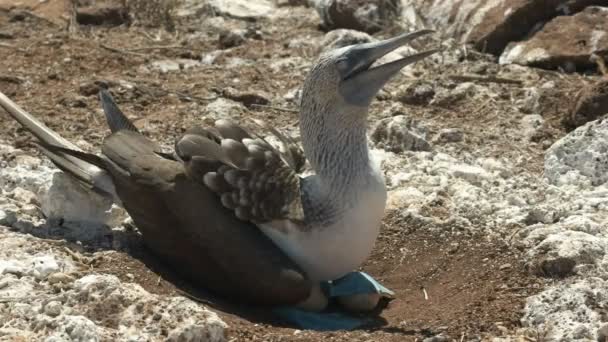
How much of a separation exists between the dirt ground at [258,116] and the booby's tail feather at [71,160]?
0.40m

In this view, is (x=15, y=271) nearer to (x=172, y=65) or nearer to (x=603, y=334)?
(x=603, y=334)

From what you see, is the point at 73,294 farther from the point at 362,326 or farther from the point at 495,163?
the point at 495,163

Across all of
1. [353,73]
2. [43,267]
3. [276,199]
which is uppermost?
[353,73]

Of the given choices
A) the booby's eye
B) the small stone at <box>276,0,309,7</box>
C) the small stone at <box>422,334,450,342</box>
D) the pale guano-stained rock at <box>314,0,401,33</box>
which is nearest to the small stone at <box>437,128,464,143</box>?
the booby's eye

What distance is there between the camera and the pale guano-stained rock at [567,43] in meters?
8.36

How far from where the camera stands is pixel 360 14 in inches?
372

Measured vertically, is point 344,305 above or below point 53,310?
below

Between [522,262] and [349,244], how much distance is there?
2.95 feet

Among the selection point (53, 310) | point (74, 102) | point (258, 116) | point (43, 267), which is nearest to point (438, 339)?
point (53, 310)

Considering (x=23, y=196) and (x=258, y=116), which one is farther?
(x=258, y=116)

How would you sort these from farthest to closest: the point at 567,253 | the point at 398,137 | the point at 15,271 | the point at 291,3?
the point at 291,3
the point at 398,137
the point at 567,253
the point at 15,271

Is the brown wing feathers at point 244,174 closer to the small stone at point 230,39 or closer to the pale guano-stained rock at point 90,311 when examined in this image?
the pale guano-stained rock at point 90,311

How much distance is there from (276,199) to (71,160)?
4.06 ft

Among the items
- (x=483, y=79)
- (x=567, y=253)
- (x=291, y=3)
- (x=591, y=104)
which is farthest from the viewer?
(x=291, y=3)
